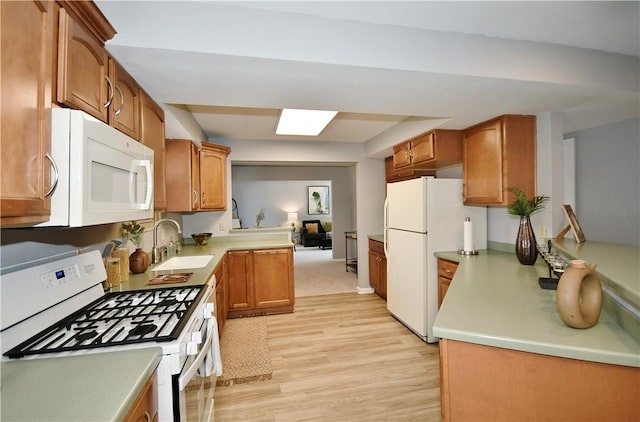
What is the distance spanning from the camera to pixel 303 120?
2.85m

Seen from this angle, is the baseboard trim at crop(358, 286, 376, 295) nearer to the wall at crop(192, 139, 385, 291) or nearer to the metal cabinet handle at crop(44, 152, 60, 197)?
the wall at crop(192, 139, 385, 291)

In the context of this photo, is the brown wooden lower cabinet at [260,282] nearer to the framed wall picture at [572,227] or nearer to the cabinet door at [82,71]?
the cabinet door at [82,71]

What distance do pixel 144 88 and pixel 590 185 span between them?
13.8 ft

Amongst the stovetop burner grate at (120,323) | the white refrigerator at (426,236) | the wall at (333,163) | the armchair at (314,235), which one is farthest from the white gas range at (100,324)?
the armchair at (314,235)

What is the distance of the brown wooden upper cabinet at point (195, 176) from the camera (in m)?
2.99

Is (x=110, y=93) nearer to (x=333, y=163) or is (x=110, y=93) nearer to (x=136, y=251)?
(x=136, y=251)

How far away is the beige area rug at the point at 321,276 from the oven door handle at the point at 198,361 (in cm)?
303

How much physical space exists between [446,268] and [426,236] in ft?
1.16

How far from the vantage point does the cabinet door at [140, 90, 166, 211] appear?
1779 millimetres

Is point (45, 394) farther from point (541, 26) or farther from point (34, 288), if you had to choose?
point (541, 26)

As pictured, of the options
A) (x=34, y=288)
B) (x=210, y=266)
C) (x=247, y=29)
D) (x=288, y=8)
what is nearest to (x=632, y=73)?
(x=288, y=8)

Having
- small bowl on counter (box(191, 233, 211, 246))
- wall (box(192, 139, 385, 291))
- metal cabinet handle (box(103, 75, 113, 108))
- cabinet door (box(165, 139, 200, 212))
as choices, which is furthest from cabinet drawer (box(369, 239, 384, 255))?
metal cabinet handle (box(103, 75, 113, 108))

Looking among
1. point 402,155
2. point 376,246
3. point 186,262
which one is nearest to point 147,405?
point 186,262

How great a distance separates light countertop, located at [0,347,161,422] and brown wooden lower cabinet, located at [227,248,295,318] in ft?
8.27
